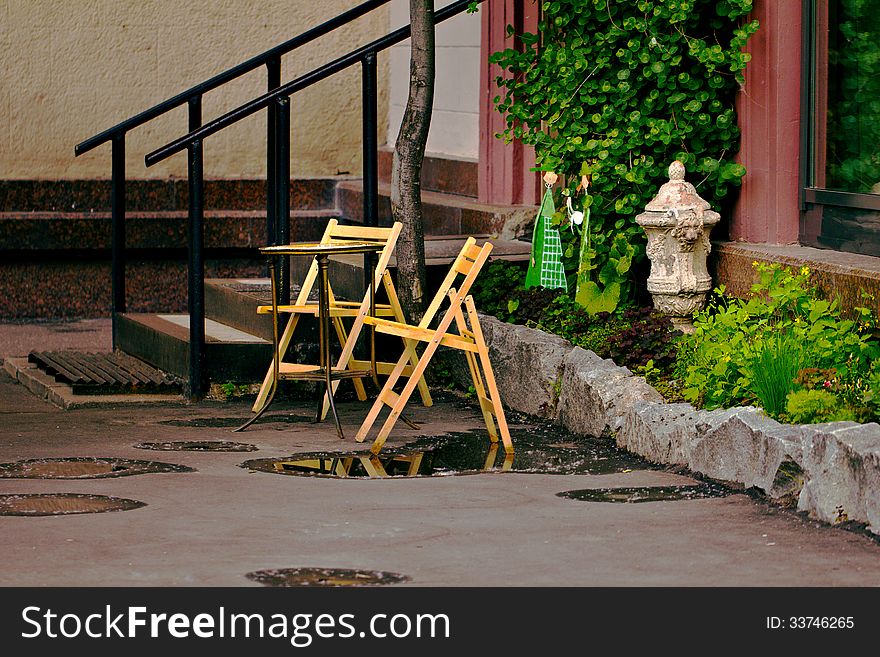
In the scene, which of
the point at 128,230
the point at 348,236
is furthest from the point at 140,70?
the point at 348,236

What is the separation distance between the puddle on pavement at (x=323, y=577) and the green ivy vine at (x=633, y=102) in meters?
3.88

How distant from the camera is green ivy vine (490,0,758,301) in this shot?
823cm

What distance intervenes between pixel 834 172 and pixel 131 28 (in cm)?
642

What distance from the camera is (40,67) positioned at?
1245cm

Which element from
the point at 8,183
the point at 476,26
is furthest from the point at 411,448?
the point at 8,183

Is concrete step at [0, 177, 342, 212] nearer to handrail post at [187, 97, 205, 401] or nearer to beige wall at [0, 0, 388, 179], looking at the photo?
beige wall at [0, 0, 388, 179]

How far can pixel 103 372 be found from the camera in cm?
919

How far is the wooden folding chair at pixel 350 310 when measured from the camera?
7887 millimetres

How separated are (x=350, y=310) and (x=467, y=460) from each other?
1.30 m

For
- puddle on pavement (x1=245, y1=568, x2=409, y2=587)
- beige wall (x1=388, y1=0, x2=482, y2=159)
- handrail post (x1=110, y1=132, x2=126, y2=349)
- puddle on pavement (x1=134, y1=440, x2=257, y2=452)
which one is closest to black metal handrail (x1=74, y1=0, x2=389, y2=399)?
handrail post (x1=110, y1=132, x2=126, y2=349)

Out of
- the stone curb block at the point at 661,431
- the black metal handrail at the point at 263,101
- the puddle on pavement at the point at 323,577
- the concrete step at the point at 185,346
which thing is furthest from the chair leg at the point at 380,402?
the puddle on pavement at the point at 323,577

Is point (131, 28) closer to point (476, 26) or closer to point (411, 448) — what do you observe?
point (476, 26)

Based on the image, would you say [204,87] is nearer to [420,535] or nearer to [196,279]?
[196,279]

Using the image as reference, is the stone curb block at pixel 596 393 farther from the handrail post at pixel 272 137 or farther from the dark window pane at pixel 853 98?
the handrail post at pixel 272 137
